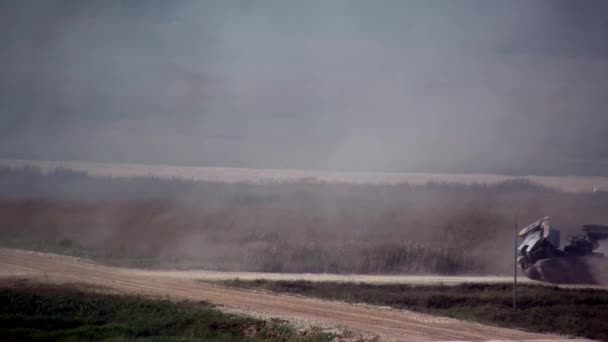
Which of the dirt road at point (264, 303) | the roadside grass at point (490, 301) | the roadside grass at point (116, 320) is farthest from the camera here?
the roadside grass at point (490, 301)

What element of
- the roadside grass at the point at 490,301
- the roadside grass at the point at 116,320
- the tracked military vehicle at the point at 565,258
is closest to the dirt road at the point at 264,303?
the roadside grass at the point at 116,320

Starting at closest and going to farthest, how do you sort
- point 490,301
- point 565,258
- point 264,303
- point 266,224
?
point 264,303 → point 490,301 → point 565,258 → point 266,224

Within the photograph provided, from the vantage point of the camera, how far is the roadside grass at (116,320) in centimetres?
1659

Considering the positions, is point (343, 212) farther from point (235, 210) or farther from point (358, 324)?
point (358, 324)

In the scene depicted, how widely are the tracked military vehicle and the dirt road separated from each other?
10.6 m

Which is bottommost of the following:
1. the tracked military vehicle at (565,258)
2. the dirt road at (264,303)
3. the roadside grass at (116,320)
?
the roadside grass at (116,320)

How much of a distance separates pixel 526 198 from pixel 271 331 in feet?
104

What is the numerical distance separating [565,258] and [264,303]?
15.0 metres

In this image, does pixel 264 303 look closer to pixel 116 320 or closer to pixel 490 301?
pixel 116 320

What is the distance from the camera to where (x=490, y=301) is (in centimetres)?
2459

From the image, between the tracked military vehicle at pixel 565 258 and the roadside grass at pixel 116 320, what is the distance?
52.6 ft

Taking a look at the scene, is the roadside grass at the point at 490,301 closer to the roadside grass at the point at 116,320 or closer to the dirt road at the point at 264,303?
the dirt road at the point at 264,303

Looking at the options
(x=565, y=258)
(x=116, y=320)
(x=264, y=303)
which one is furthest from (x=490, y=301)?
(x=116, y=320)

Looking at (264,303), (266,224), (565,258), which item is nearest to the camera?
(264,303)
